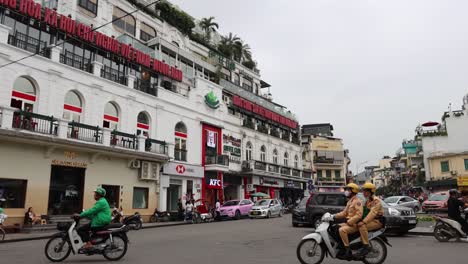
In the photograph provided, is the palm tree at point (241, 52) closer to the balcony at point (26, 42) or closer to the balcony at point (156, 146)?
the balcony at point (156, 146)

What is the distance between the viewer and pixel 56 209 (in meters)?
21.4

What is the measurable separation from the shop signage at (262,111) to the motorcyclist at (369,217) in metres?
31.3

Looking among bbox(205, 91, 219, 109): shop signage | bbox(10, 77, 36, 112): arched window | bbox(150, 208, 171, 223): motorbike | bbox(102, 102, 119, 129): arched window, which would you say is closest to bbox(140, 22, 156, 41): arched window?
bbox(205, 91, 219, 109): shop signage

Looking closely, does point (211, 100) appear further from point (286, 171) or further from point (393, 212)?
point (393, 212)

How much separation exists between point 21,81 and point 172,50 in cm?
1509

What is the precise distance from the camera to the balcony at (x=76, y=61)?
77.3ft

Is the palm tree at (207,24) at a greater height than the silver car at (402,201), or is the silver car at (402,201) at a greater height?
the palm tree at (207,24)

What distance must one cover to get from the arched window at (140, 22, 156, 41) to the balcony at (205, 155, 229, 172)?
40.6ft

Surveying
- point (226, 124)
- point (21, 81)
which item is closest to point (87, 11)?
point (21, 81)

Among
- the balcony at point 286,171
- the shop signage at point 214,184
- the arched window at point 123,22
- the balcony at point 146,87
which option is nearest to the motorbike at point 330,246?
the balcony at point 146,87

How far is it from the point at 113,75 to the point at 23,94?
6922 millimetres

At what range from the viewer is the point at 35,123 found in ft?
65.1

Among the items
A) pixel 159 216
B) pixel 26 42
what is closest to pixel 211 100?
pixel 159 216

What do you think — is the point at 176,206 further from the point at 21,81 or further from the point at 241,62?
the point at 241,62
